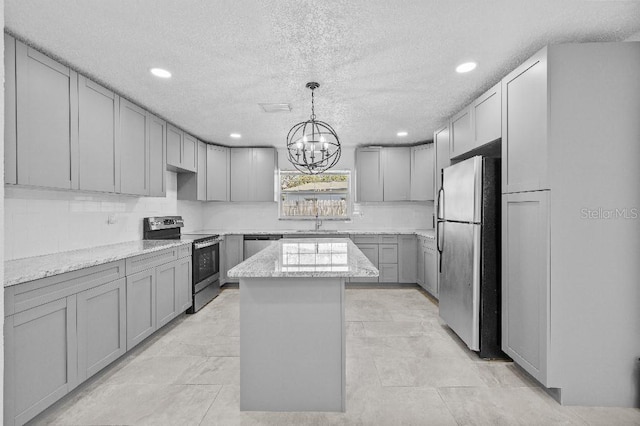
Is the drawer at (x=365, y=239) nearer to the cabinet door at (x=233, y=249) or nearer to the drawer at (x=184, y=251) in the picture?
the cabinet door at (x=233, y=249)

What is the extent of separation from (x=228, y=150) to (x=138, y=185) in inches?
91.6

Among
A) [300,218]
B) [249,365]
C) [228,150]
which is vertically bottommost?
[249,365]

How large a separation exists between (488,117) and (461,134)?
565 mm

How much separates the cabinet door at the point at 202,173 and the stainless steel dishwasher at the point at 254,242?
967 mm

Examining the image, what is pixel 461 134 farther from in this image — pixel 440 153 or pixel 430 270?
pixel 430 270

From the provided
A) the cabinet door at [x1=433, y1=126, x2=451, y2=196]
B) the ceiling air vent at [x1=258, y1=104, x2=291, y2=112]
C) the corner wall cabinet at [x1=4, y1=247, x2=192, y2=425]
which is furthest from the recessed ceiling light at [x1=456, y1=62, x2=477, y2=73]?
the corner wall cabinet at [x1=4, y1=247, x2=192, y2=425]

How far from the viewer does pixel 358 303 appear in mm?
4469

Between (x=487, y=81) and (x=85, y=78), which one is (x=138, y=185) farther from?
(x=487, y=81)

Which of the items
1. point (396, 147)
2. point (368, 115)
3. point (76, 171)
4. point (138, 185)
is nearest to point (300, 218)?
point (396, 147)

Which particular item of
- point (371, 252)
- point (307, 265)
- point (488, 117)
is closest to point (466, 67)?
point (488, 117)

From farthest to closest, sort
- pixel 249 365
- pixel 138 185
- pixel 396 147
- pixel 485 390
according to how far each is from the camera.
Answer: pixel 396 147 < pixel 138 185 < pixel 485 390 < pixel 249 365

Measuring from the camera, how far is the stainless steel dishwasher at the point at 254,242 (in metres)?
5.36

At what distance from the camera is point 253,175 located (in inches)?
224

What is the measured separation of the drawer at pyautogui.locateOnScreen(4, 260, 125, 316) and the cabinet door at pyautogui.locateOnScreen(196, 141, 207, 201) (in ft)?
8.50
